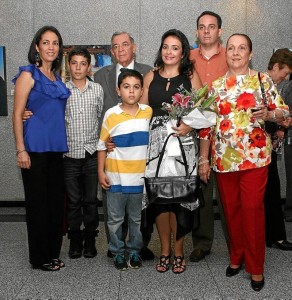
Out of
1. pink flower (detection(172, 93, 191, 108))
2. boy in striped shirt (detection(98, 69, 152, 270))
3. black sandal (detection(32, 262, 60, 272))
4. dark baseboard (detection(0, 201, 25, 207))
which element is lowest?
dark baseboard (detection(0, 201, 25, 207))

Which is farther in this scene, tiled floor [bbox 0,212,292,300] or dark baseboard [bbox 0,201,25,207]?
dark baseboard [bbox 0,201,25,207]

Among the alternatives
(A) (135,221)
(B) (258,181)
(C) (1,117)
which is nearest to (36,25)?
(C) (1,117)

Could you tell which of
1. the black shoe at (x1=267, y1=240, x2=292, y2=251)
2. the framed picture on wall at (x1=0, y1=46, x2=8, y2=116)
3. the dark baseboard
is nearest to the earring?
the black shoe at (x1=267, y1=240, x2=292, y2=251)

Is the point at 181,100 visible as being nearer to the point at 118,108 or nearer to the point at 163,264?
the point at 118,108

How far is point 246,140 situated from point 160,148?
0.61m

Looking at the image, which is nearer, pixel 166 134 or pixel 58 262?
pixel 166 134

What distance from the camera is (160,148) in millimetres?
3664

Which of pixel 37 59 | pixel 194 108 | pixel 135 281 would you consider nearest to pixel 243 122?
pixel 194 108

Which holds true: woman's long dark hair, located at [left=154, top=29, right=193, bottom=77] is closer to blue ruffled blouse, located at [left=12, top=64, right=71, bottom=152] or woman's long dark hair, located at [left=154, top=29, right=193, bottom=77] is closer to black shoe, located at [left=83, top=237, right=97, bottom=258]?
blue ruffled blouse, located at [left=12, top=64, right=71, bottom=152]

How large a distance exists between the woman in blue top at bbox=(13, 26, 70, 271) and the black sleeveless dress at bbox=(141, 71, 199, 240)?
0.66 meters

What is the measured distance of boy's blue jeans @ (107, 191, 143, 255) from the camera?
Answer: 12.7 feet

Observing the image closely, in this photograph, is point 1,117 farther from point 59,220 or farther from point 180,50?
point 180,50

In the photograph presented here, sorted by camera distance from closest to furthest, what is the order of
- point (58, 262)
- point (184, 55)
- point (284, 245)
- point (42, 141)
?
point (42, 141)
point (184, 55)
point (58, 262)
point (284, 245)

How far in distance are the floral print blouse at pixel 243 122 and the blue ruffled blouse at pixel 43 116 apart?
1192 mm
